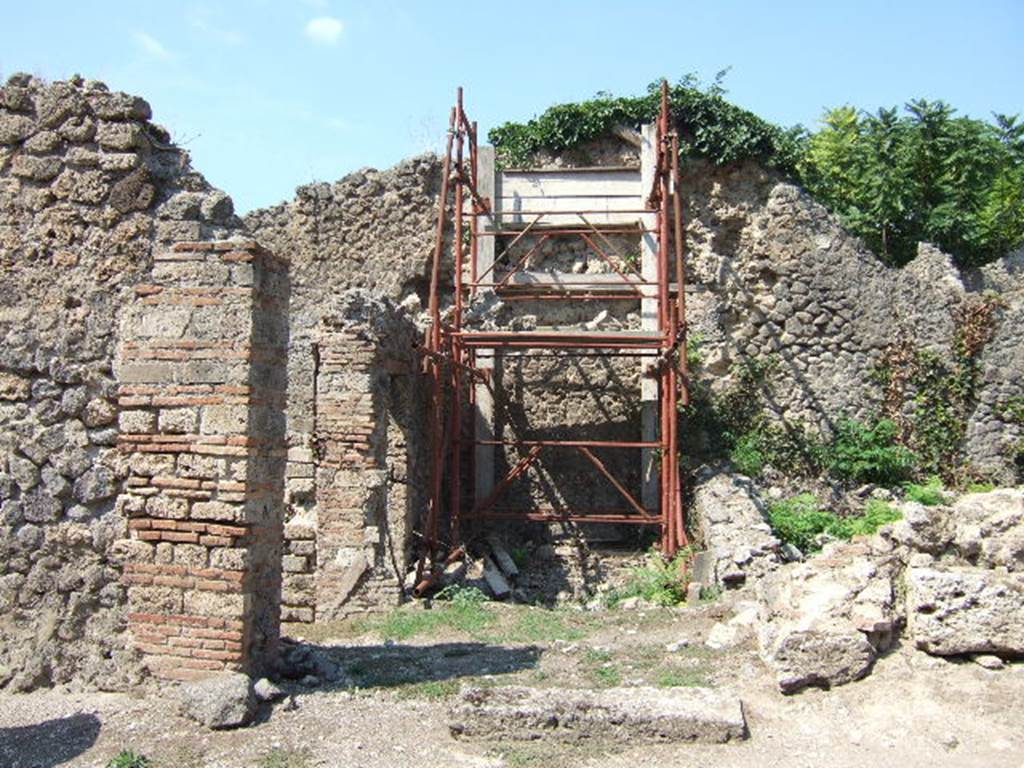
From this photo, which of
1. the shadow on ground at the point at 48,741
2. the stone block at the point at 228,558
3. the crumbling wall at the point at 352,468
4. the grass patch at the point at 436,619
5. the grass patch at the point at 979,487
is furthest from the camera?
the grass patch at the point at 979,487

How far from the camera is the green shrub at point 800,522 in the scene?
11.4 metres

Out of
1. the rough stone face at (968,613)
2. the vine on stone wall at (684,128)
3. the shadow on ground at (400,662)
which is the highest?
the vine on stone wall at (684,128)

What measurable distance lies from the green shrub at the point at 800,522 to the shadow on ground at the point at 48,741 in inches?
307

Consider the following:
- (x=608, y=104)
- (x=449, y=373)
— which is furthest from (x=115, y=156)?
(x=608, y=104)

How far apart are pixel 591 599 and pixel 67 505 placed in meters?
7.19

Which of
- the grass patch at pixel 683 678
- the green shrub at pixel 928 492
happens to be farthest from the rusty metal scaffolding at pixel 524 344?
the grass patch at pixel 683 678

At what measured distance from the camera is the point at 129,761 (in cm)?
489

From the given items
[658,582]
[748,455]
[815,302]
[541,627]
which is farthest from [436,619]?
[815,302]

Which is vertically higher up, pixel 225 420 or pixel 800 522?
pixel 225 420

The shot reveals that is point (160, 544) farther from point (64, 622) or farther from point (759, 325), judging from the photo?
point (759, 325)

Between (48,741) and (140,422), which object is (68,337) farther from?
(48,741)

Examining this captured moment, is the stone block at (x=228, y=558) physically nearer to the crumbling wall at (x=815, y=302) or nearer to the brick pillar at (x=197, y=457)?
the brick pillar at (x=197, y=457)

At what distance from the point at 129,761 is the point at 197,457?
167 cm

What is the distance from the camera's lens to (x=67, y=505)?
235 inches
